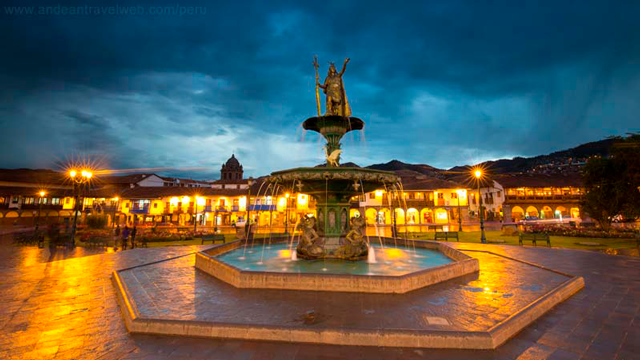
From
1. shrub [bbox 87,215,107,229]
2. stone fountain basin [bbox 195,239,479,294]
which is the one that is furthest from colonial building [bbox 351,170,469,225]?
stone fountain basin [bbox 195,239,479,294]

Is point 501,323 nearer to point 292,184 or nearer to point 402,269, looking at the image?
point 402,269

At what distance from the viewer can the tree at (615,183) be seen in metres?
19.3

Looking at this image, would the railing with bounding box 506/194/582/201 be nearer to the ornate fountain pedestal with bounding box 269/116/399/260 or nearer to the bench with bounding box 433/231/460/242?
the bench with bounding box 433/231/460/242

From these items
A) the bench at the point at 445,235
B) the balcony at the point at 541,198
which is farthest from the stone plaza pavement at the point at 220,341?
the balcony at the point at 541,198

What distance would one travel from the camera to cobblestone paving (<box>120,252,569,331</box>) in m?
4.59

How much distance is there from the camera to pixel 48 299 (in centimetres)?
620

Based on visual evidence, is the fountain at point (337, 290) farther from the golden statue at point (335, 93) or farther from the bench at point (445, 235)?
the bench at point (445, 235)

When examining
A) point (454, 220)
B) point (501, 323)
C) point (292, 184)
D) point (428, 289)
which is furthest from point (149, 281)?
point (454, 220)

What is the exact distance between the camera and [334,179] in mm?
8945

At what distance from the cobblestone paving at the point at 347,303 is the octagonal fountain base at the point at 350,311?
0.02 m

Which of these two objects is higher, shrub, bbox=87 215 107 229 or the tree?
the tree

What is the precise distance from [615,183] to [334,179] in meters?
24.6

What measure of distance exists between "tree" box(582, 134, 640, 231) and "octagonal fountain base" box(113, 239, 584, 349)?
63.0 feet

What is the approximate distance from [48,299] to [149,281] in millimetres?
1914
